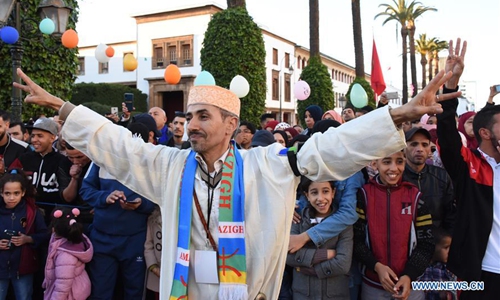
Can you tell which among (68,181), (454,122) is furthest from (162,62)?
(454,122)

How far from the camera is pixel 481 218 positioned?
300 centimetres

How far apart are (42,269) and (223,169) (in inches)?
124

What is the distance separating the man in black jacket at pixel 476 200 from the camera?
296 cm

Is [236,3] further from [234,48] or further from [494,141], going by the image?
[494,141]

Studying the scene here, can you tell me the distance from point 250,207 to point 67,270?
2.43 meters

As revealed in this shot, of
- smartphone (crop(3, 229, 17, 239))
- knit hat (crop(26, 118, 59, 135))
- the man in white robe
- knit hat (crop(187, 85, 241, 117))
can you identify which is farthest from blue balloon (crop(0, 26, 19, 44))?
knit hat (crop(187, 85, 241, 117))

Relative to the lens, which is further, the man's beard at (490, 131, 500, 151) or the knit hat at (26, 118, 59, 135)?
the knit hat at (26, 118, 59, 135)

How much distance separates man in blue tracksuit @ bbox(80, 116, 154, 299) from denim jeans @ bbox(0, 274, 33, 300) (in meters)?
0.79

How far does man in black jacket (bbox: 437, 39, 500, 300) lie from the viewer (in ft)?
9.70

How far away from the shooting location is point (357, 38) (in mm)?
18844

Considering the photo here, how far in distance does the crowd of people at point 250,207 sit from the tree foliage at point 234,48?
3.32 m

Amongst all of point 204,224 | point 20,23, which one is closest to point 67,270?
point 204,224

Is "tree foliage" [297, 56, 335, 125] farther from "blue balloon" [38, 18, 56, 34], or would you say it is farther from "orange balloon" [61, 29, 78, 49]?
"blue balloon" [38, 18, 56, 34]

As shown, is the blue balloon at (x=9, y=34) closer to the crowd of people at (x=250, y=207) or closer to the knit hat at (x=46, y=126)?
the crowd of people at (x=250, y=207)
